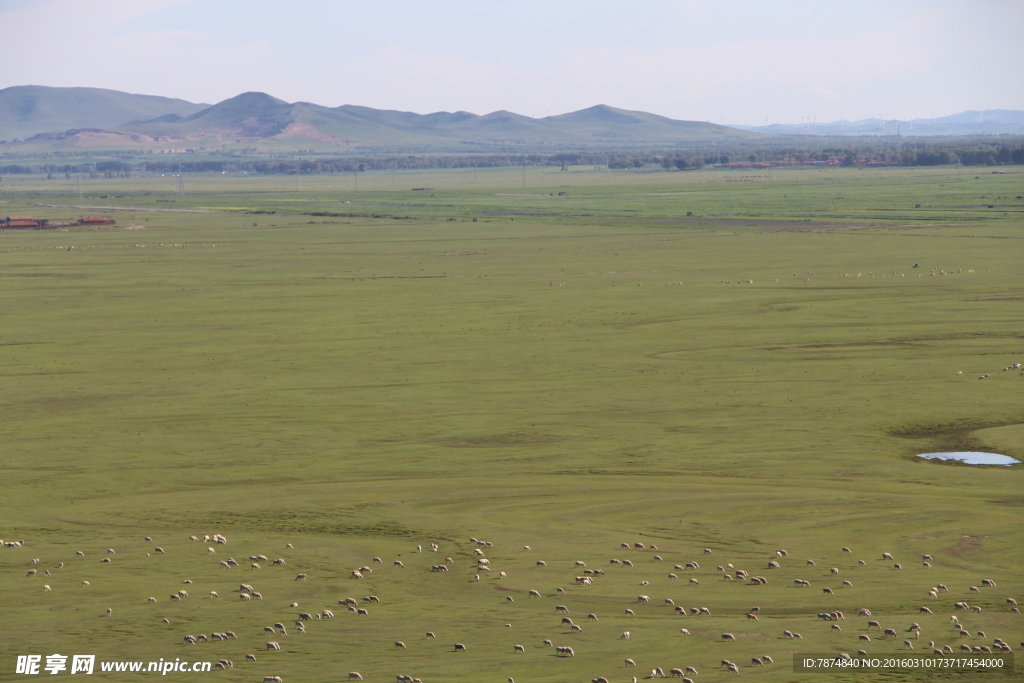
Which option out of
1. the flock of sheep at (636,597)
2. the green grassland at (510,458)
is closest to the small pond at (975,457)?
the green grassland at (510,458)

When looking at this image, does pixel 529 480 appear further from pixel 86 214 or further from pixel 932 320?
pixel 86 214

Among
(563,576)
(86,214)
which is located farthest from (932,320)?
(86,214)

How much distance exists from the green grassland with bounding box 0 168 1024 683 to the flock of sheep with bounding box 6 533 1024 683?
0.39 ft

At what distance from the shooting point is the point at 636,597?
64.1 feet

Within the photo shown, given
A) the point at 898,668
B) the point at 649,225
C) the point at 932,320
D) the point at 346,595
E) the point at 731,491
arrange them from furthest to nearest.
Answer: the point at 649,225, the point at 932,320, the point at 731,491, the point at 346,595, the point at 898,668

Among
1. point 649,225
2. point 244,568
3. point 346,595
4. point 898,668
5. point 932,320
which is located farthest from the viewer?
point 649,225

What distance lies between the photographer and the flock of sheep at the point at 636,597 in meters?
17.1

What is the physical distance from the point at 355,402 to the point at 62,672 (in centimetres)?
1999

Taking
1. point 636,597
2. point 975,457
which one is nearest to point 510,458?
point 636,597

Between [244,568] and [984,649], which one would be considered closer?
[984,649]

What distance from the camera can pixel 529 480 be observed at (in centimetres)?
2752

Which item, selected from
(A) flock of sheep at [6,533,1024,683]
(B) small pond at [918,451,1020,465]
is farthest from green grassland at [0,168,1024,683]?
(B) small pond at [918,451,1020,465]

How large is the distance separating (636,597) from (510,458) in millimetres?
10383

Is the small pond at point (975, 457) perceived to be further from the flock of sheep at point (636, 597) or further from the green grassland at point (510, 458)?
the flock of sheep at point (636, 597)
